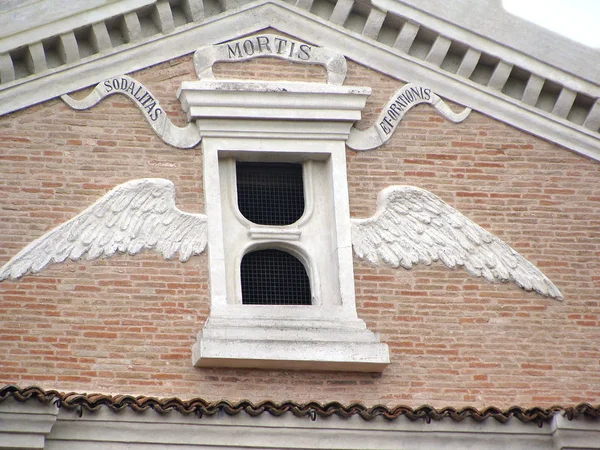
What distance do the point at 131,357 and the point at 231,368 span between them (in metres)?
1.03

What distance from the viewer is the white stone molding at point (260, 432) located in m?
17.8

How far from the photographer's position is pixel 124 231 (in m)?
20.3

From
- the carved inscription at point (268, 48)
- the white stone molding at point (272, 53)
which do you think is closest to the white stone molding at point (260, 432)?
the white stone molding at point (272, 53)

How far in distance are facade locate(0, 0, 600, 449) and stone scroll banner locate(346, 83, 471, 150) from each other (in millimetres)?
25

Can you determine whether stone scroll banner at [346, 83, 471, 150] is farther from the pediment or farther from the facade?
the pediment

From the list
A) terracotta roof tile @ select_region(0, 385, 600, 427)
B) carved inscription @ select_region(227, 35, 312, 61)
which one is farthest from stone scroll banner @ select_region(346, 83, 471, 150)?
terracotta roof tile @ select_region(0, 385, 600, 427)

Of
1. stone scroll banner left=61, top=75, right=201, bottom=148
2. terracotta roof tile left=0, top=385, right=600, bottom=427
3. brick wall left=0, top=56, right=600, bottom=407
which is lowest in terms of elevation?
terracotta roof tile left=0, top=385, right=600, bottom=427

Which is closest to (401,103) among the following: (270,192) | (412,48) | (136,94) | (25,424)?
(412,48)

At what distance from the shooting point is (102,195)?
20391mm

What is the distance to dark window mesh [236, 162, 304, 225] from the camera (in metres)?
20.9

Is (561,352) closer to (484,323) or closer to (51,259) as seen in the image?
(484,323)

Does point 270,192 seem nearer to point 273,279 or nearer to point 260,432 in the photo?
point 273,279

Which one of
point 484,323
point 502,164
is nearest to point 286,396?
point 484,323

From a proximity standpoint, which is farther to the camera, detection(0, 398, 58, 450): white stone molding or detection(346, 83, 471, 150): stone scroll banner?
detection(346, 83, 471, 150): stone scroll banner
